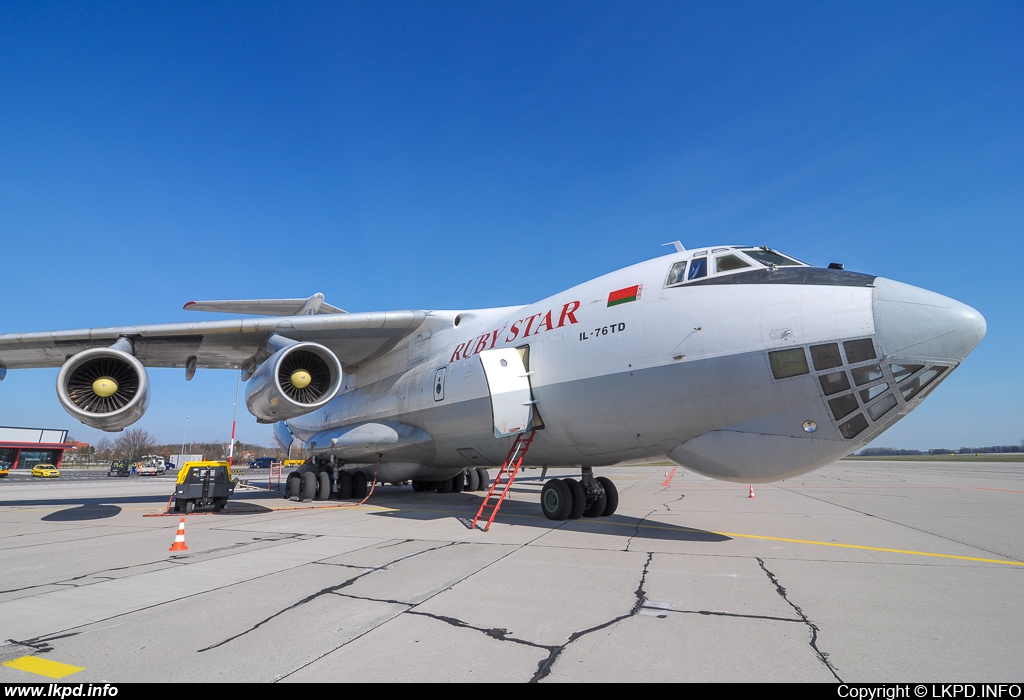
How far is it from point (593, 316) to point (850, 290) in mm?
3150

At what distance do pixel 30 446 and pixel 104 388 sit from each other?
177 ft

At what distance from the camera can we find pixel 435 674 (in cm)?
268

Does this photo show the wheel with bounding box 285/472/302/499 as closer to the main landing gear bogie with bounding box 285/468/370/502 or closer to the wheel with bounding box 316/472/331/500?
the main landing gear bogie with bounding box 285/468/370/502

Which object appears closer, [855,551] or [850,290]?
[850,290]

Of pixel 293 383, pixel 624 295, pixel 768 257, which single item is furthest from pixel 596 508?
pixel 293 383

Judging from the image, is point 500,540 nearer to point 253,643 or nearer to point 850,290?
point 253,643

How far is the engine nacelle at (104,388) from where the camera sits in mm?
9297

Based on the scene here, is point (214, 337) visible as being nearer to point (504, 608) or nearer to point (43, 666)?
point (43, 666)

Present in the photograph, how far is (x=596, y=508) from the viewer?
906 centimetres

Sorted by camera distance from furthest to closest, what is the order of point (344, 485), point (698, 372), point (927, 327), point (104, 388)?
point (344, 485) < point (104, 388) < point (698, 372) < point (927, 327)

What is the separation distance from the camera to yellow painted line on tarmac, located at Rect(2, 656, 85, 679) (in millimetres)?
2707

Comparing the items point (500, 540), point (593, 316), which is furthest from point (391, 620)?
point (593, 316)

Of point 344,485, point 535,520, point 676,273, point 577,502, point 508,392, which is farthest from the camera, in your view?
point 344,485

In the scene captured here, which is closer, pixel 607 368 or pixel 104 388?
pixel 607 368
